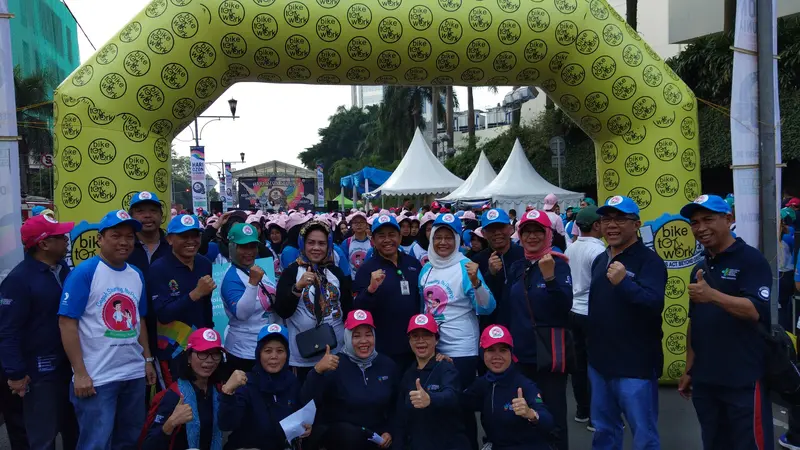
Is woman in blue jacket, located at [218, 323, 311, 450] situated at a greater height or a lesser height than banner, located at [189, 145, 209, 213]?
lesser

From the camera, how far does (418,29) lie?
19.0 feet

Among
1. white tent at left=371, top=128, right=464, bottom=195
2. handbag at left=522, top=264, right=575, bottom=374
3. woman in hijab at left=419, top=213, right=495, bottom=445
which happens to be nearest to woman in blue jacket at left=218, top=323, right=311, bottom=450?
woman in hijab at left=419, top=213, right=495, bottom=445

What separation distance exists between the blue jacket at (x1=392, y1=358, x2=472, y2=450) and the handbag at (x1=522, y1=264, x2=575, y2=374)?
526 mm

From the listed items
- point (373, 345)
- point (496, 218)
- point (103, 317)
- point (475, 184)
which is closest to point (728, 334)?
point (496, 218)

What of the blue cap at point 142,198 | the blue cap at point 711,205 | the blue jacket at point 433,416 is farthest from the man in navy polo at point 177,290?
the blue cap at point 711,205

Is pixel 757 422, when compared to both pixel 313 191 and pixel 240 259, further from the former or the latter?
pixel 313 191

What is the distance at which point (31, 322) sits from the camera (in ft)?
13.0

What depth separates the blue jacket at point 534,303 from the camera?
401cm

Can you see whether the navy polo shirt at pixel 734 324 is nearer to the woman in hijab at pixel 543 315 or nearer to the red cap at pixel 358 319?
the woman in hijab at pixel 543 315

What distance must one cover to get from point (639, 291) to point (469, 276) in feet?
3.59

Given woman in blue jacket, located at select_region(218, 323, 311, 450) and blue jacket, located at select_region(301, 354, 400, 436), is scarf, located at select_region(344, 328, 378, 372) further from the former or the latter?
woman in blue jacket, located at select_region(218, 323, 311, 450)

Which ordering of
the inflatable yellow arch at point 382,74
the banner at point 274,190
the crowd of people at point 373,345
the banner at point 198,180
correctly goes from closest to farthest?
the crowd of people at point 373,345 → the inflatable yellow arch at point 382,74 → the banner at point 198,180 → the banner at point 274,190

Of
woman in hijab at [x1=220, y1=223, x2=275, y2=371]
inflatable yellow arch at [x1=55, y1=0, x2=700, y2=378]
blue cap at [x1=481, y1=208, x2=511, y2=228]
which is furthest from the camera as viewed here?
inflatable yellow arch at [x1=55, y1=0, x2=700, y2=378]

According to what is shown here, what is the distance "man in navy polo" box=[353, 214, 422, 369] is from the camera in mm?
4566
